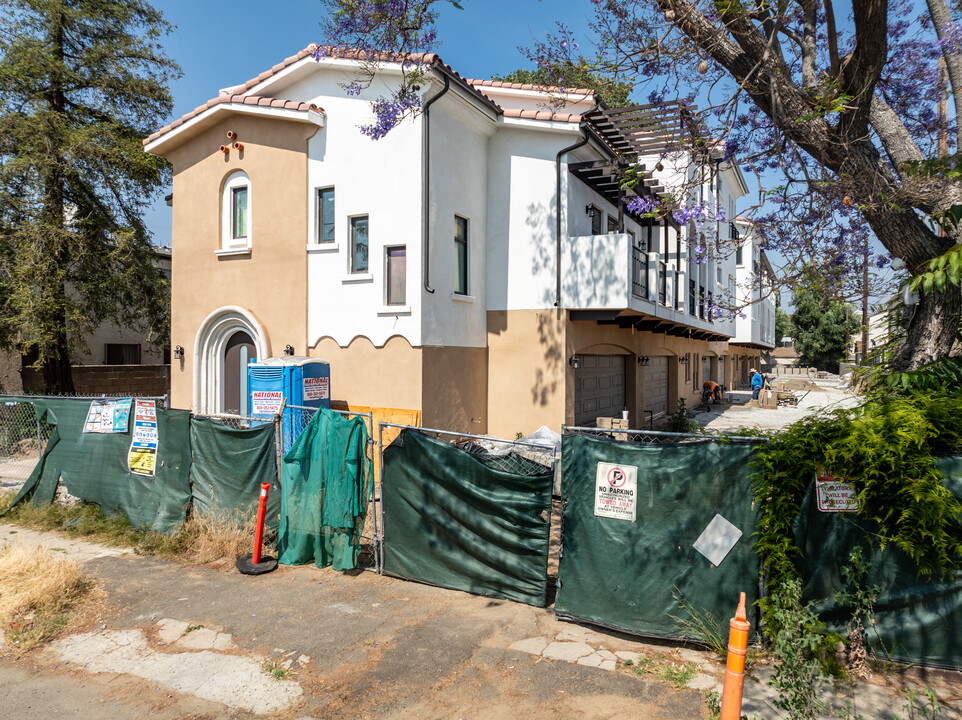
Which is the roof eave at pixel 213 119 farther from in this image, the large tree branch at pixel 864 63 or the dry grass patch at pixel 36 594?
the large tree branch at pixel 864 63

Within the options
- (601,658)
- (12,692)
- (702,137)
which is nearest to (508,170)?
(702,137)

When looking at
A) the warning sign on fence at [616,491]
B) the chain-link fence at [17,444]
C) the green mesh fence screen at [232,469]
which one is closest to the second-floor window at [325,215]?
the chain-link fence at [17,444]

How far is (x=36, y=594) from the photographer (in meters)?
5.77

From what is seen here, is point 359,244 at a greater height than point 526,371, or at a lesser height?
greater

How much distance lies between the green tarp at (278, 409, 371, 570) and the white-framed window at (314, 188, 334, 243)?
6.04 meters

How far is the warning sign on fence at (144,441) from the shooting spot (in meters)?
8.40

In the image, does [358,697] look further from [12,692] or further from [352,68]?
[352,68]

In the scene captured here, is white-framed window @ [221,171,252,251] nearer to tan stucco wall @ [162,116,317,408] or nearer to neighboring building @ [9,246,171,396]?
tan stucco wall @ [162,116,317,408]

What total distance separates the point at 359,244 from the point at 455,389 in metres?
3.45

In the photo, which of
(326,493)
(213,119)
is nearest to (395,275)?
(326,493)

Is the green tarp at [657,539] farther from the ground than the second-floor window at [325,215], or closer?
closer

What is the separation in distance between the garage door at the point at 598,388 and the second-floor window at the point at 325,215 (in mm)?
6089

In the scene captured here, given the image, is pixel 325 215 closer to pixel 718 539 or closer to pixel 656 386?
pixel 718 539

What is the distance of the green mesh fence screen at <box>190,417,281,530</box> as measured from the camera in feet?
24.2
